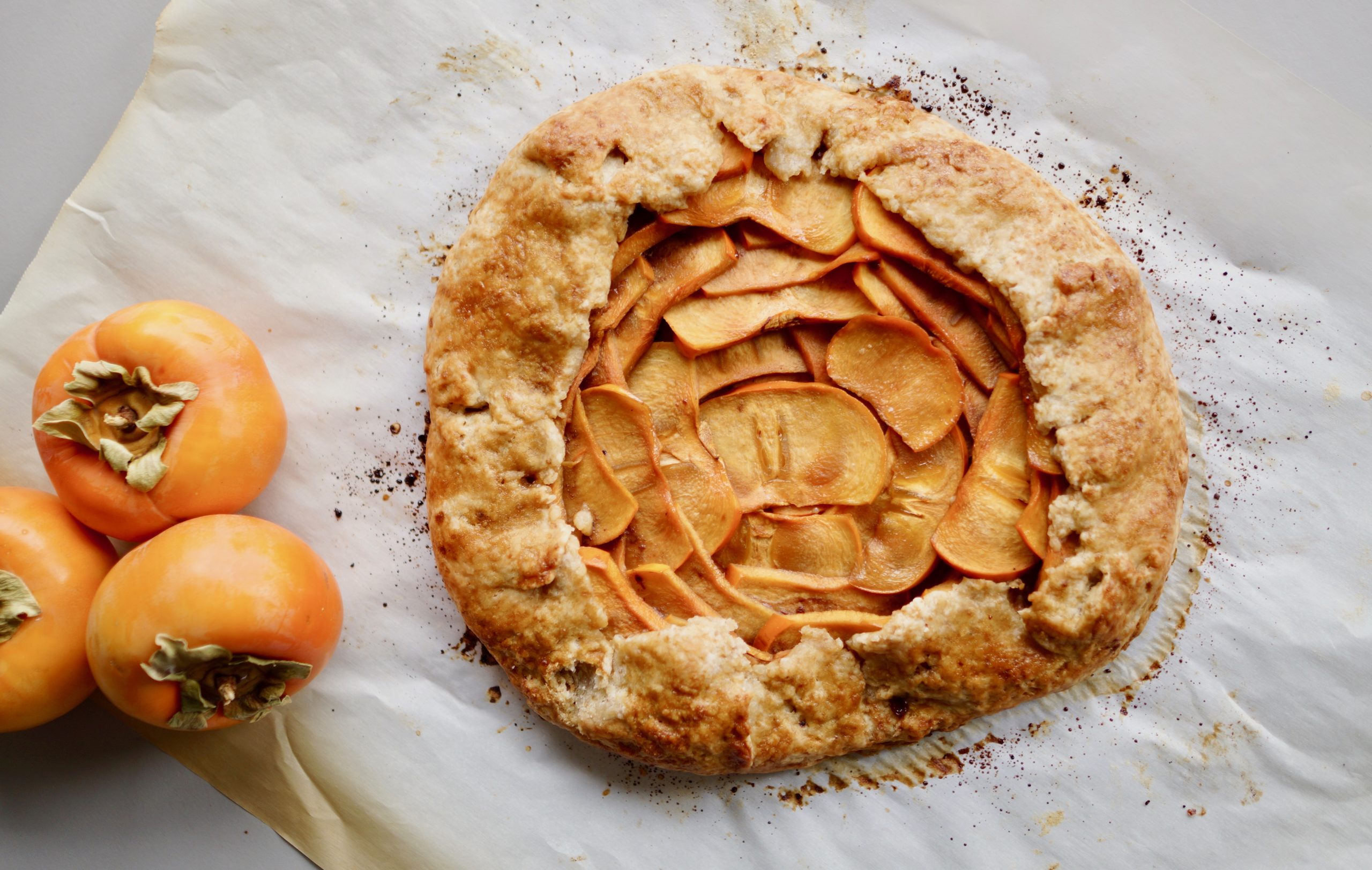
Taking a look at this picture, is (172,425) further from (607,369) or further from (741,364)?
(741,364)

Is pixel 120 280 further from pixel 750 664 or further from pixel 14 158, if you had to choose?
pixel 750 664

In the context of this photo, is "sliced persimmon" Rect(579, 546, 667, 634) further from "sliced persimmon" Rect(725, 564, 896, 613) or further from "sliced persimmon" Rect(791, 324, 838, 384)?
"sliced persimmon" Rect(791, 324, 838, 384)

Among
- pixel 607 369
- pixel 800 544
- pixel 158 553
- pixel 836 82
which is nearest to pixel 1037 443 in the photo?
pixel 800 544

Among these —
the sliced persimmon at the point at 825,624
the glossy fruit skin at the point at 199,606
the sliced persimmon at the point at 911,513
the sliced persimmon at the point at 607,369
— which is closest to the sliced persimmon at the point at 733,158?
the sliced persimmon at the point at 607,369

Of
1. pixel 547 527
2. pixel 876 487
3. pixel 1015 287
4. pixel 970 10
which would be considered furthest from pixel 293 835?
pixel 970 10

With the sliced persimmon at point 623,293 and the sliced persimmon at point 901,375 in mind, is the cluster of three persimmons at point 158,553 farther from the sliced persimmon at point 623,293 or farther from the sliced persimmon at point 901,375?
the sliced persimmon at point 901,375

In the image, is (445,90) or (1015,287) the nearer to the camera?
(1015,287)
